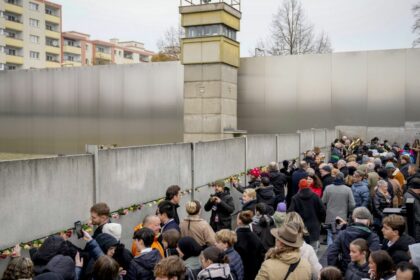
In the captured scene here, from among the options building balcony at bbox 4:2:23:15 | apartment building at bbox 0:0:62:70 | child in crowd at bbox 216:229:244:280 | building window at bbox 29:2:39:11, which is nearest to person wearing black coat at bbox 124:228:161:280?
child in crowd at bbox 216:229:244:280

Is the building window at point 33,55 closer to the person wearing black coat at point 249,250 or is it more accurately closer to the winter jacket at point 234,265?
the person wearing black coat at point 249,250

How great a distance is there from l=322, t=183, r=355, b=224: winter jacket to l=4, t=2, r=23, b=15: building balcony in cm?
7007

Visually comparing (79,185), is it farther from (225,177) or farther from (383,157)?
(383,157)

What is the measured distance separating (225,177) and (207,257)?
730 centimetres

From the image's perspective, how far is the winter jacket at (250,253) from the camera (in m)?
5.72

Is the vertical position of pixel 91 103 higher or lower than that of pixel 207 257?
higher

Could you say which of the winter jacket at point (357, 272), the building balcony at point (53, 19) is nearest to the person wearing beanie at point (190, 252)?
the winter jacket at point (357, 272)

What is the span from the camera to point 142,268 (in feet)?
15.3

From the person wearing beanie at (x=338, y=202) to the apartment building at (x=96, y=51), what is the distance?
241ft

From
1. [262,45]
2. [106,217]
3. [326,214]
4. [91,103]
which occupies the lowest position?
[326,214]

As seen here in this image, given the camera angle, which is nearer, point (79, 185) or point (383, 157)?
point (79, 185)

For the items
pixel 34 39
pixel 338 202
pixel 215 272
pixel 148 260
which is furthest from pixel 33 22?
pixel 215 272

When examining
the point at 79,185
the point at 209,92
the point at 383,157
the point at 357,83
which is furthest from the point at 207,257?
the point at 357,83

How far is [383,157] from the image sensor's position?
13375 millimetres
